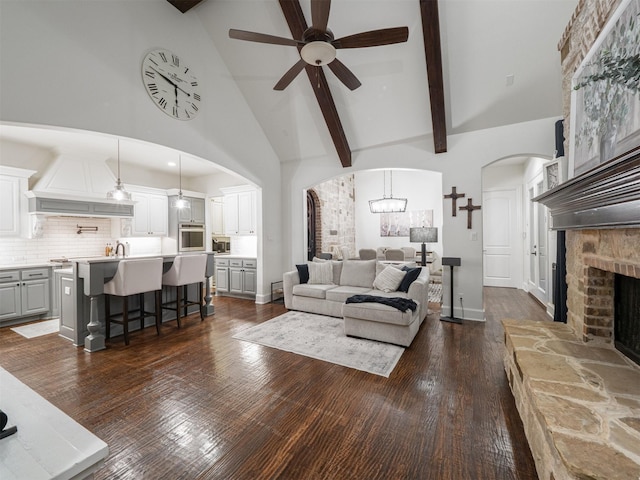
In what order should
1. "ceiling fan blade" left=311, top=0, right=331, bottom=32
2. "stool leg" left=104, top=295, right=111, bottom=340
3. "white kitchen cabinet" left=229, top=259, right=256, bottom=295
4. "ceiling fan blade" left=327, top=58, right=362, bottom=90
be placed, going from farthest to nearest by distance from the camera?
"white kitchen cabinet" left=229, top=259, right=256, bottom=295
"stool leg" left=104, top=295, right=111, bottom=340
"ceiling fan blade" left=327, top=58, right=362, bottom=90
"ceiling fan blade" left=311, top=0, right=331, bottom=32

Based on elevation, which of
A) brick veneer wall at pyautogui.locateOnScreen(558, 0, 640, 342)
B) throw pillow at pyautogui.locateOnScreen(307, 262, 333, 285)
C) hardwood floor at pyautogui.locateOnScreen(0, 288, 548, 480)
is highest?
brick veneer wall at pyautogui.locateOnScreen(558, 0, 640, 342)

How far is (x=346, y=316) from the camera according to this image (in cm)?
361

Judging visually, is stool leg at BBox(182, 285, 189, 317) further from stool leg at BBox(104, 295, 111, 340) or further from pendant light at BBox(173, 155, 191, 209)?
pendant light at BBox(173, 155, 191, 209)

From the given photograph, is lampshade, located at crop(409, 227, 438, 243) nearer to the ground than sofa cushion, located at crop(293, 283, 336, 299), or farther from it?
farther from it

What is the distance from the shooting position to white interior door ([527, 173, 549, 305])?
16.5 feet

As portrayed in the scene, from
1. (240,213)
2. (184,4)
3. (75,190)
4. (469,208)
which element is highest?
(184,4)

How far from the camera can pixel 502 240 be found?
6.76m

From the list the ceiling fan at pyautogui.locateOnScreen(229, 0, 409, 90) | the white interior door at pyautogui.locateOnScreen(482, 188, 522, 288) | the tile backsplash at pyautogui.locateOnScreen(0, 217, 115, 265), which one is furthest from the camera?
the white interior door at pyautogui.locateOnScreen(482, 188, 522, 288)

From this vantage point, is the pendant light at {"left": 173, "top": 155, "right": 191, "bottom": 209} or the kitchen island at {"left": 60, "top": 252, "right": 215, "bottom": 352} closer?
the kitchen island at {"left": 60, "top": 252, "right": 215, "bottom": 352}

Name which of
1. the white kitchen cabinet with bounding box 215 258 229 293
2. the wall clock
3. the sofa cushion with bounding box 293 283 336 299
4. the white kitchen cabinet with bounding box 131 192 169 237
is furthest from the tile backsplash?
the sofa cushion with bounding box 293 283 336 299

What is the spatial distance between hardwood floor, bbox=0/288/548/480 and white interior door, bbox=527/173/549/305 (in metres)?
2.46

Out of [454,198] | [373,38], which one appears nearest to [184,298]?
[373,38]

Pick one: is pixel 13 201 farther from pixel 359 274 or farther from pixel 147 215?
pixel 359 274

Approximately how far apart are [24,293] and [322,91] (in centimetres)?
565
